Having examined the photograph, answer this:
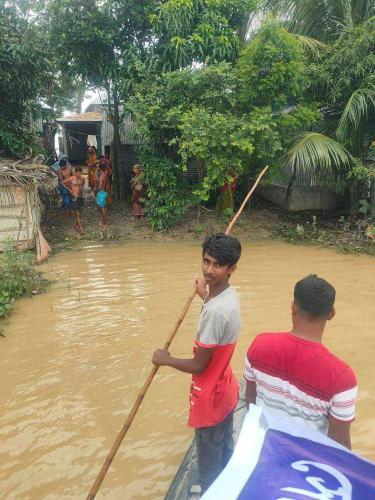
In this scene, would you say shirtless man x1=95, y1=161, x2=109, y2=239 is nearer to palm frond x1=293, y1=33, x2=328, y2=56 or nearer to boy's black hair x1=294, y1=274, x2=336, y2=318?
palm frond x1=293, y1=33, x2=328, y2=56

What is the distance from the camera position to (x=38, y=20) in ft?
28.8

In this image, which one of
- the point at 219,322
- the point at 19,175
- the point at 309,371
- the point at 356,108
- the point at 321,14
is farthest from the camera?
the point at 321,14

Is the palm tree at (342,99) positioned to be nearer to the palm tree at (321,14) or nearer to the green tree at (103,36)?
the palm tree at (321,14)

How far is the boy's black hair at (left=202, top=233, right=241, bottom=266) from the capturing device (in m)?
1.96

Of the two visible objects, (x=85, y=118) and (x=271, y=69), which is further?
(x=85, y=118)

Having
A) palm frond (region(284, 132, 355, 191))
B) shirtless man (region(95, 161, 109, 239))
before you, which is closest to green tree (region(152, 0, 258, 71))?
palm frond (region(284, 132, 355, 191))

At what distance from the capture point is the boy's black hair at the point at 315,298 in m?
1.65

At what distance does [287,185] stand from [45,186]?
5.79m

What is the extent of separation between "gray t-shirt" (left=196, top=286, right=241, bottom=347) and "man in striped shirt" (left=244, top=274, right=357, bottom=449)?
0.16m

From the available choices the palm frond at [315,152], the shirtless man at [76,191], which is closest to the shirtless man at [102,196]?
the shirtless man at [76,191]

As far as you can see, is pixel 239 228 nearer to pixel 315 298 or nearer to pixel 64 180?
pixel 64 180

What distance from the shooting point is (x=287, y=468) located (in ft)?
4.04

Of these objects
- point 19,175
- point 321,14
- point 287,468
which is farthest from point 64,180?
point 287,468

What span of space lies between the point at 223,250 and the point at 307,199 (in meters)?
9.40
